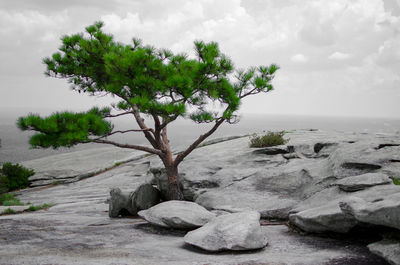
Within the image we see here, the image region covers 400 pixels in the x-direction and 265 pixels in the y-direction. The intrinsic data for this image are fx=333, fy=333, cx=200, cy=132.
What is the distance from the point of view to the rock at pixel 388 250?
20.9ft

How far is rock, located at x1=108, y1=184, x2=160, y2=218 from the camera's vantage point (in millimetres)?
14227

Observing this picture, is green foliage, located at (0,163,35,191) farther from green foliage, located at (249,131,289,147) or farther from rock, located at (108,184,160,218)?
green foliage, located at (249,131,289,147)

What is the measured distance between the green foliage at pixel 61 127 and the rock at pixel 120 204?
3.60m

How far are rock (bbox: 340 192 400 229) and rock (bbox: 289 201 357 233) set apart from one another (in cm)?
59

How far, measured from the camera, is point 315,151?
17.5 meters

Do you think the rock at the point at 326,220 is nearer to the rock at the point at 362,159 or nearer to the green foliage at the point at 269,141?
the rock at the point at 362,159

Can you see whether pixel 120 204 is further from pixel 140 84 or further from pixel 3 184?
pixel 3 184

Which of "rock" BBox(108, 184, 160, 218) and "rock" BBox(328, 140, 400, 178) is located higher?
"rock" BBox(328, 140, 400, 178)

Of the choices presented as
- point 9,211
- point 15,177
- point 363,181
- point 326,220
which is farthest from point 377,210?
point 15,177

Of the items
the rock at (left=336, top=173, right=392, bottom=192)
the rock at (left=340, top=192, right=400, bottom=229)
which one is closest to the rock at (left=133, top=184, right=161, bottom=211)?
the rock at (left=336, top=173, right=392, bottom=192)

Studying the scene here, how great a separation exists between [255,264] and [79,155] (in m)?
37.4

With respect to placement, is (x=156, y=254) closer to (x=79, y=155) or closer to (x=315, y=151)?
(x=315, y=151)

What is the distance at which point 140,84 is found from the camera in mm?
12797

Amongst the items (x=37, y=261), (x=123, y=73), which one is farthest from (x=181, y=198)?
(x=37, y=261)
